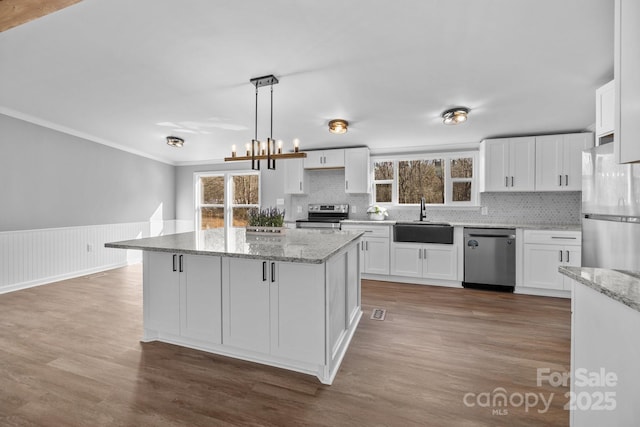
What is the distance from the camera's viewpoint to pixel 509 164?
13.1 ft

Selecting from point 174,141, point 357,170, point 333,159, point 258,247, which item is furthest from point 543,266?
point 174,141

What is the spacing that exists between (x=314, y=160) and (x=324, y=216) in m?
1.04

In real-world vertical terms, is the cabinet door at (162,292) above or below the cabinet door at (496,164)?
below

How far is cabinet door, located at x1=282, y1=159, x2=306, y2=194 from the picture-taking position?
5.12 m

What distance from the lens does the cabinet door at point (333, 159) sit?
487cm

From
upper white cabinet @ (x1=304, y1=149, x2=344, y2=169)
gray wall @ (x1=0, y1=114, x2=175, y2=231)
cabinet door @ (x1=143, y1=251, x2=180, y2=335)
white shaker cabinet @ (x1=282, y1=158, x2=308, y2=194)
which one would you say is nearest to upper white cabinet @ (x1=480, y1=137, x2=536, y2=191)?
upper white cabinet @ (x1=304, y1=149, x2=344, y2=169)

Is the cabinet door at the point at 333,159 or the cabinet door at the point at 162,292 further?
the cabinet door at the point at 333,159

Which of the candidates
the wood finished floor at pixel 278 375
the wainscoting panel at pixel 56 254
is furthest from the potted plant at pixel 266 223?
the wainscoting panel at pixel 56 254

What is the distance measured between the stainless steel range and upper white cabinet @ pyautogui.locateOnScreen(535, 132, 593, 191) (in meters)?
2.90

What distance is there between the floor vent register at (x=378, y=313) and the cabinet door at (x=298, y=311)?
1224mm

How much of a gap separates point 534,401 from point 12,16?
4.00m

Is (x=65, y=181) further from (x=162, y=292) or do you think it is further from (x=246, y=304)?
(x=246, y=304)

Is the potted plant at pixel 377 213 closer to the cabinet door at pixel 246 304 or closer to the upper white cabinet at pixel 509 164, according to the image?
the upper white cabinet at pixel 509 164

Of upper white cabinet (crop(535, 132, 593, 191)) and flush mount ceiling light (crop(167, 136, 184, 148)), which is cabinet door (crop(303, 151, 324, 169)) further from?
upper white cabinet (crop(535, 132, 593, 191))
